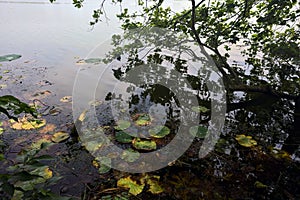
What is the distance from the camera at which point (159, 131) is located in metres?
2.66

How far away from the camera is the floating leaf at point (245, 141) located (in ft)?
8.40

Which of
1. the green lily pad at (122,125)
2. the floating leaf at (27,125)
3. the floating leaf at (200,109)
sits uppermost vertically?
the floating leaf at (200,109)

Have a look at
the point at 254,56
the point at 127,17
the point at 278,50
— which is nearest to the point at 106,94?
the point at 127,17

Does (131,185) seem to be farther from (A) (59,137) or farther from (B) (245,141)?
(B) (245,141)

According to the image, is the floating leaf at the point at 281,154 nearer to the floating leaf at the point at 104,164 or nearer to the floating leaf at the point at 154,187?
the floating leaf at the point at 154,187

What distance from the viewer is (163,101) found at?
365cm

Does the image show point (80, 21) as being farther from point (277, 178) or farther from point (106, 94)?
point (277, 178)

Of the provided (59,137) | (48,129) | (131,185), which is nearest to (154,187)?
(131,185)

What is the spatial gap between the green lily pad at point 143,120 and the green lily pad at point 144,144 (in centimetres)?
34

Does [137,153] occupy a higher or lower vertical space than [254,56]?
lower

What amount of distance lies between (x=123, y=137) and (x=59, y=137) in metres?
0.76

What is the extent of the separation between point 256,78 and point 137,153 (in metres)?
3.72

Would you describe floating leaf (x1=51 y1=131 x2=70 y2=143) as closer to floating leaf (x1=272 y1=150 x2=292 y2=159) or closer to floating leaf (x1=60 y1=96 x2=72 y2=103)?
floating leaf (x1=60 y1=96 x2=72 y2=103)

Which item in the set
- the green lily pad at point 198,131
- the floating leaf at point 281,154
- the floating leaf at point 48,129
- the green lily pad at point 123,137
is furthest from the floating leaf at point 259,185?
the floating leaf at point 48,129
